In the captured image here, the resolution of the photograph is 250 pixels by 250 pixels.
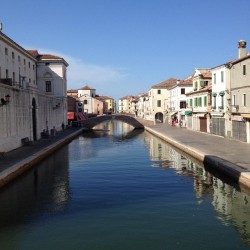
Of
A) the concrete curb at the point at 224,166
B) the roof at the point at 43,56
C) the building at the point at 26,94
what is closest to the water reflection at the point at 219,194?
the concrete curb at the point at 224,166

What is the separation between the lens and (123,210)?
15.4 metres

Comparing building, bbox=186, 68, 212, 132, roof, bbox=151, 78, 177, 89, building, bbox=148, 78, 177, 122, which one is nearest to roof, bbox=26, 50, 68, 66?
building, bbox=186, 68, 212, 132

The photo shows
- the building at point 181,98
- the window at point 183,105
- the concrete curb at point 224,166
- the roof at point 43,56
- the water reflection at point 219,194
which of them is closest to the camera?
the water reflection at point 219,194

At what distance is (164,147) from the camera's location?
3912cm

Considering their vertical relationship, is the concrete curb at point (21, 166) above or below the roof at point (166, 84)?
below

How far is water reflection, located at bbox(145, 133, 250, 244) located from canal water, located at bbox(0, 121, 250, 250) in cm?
4

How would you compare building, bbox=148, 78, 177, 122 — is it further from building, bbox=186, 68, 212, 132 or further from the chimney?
the chimney

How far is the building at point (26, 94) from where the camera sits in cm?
3011

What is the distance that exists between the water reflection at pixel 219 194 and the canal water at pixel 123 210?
0.04 m

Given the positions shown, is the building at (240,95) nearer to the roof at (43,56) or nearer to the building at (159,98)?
the roof at (43,56)

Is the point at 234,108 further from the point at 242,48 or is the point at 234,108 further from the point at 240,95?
the point at 242,48

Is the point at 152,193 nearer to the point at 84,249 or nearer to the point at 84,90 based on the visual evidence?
the point at 84,249

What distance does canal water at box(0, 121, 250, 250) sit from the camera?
12.0m

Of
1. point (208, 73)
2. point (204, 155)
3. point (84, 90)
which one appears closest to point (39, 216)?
point (204, 155)
